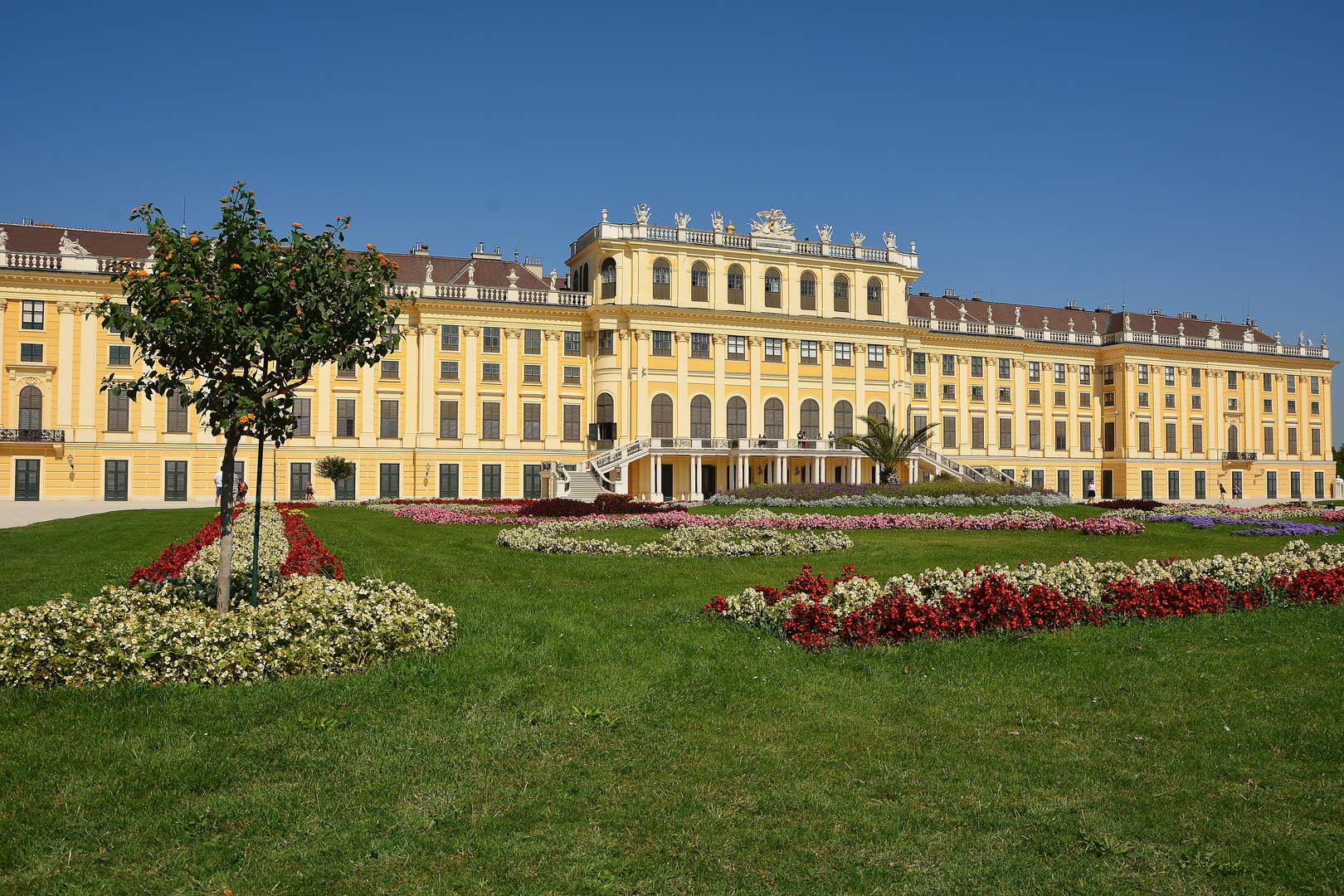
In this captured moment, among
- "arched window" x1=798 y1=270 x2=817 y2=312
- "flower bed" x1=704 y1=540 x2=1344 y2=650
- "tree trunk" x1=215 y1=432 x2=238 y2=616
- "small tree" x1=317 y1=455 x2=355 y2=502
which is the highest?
"arched window" x1=798 y1=270 x2=817 y2=312

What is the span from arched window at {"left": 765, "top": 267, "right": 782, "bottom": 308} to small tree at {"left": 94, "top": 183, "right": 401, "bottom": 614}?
155 feet

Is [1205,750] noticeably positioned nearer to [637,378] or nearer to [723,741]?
[723,741]

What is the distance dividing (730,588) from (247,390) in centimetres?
721

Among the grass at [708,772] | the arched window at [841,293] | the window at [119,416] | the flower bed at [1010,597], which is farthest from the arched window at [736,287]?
the grass at [708,772]

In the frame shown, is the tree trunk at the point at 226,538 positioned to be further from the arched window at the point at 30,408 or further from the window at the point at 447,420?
the arched window at the point at 30,408

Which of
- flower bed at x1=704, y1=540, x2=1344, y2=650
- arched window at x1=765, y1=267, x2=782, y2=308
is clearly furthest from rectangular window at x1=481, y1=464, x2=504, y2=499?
flower bed at x1=704, y1=540, x2=1344, y2=650

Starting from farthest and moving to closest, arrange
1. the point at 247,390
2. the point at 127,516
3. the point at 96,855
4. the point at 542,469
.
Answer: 1. the point at 542,469
2. the point at 127,516
3. the point at 247,390
4. the point at 96,855

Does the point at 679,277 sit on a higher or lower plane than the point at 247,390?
higher

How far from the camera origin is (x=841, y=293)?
188 feet

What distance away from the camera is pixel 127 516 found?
95.0 ft

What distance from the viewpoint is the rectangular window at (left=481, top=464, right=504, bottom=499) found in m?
52.3

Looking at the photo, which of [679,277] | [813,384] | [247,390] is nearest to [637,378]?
[679,277]

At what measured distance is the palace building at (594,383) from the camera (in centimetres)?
4575

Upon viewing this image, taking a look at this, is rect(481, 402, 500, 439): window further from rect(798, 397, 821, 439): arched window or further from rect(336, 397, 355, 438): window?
rect(798, 397, 821, 439): arched window
